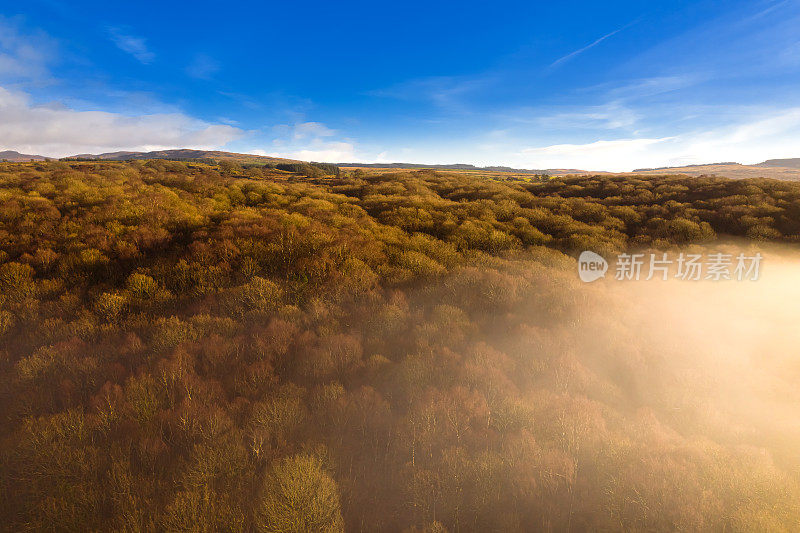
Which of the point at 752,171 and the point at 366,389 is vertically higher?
the point at 752,171

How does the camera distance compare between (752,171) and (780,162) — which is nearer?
(752,171)

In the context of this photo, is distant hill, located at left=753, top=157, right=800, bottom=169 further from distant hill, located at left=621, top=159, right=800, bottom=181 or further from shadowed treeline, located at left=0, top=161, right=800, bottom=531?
shadowed treeline, located at left=0, top=161, right=800, bottom=531

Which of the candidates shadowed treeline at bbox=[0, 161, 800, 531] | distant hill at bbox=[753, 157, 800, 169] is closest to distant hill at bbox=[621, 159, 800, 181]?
distant hill at bbox=[753, 157, 800, 169]

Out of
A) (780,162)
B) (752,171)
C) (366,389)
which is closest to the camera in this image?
(366,389)

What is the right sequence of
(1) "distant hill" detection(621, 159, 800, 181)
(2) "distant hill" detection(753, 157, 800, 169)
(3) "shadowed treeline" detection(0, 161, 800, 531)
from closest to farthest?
(3) "shadowed treeline" detection(0, 161, 800, 531), (1) "distant hill" detection(621, 159, 800, 181), (2) "distant hill" detection(753, 157, 800, 169)

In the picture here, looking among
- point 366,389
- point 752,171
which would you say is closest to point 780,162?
point 752,171

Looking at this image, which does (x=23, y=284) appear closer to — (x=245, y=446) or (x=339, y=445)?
(x=245, y=446)

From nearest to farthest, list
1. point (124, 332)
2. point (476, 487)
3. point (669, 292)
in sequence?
point (476, 487), point (124, 332), point (669, 292)

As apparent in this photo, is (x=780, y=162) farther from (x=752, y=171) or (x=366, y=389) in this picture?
(x=366, y=389)

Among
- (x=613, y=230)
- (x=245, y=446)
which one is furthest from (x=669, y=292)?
(x=245, y=446)

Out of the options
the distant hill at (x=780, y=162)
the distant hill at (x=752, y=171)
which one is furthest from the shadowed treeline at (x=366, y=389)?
the distant hill at (x=780, y=162)

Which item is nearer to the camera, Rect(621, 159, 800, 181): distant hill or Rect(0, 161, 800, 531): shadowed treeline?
Rect(0, 161, 800, 531): shadowed treeline
